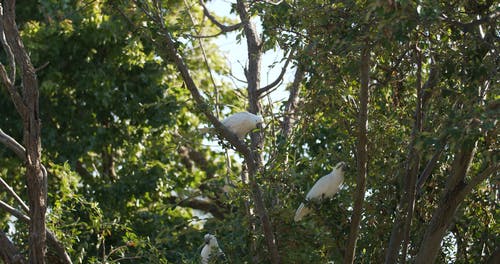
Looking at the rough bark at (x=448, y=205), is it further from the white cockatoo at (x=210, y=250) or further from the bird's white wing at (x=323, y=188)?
the white cockatoo at (x=210, y=250)

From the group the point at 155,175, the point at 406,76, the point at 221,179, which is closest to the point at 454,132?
the point at 406,76

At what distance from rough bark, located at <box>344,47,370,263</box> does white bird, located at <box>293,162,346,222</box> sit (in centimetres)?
50

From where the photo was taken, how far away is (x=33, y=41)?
9.80m

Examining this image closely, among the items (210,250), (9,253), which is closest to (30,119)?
(9,253)

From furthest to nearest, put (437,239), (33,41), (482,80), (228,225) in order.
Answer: (33,41), (228,225), (437,239), (482,80)

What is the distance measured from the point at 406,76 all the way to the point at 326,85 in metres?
0.78

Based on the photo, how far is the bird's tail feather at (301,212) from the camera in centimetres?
628

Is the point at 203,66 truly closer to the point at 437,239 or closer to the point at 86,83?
the point at 86,83

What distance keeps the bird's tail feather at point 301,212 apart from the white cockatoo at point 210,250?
53 cm

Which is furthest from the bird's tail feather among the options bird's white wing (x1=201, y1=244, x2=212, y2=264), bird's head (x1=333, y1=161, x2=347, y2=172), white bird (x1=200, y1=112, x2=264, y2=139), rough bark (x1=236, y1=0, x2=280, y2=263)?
white bird (x1=200, y1=112, x2=264, y2=139)

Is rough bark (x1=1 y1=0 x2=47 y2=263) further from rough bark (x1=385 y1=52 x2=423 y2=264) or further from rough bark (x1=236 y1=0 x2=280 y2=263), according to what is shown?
rough bark (x1=385 y1=52 x2=423 y2=264)

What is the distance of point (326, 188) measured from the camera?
6445 mm

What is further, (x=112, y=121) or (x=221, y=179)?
(x=112, y=121)

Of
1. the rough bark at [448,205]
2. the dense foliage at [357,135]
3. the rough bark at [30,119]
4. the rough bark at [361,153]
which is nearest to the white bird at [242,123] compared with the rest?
the dense foliage at [357,135]
